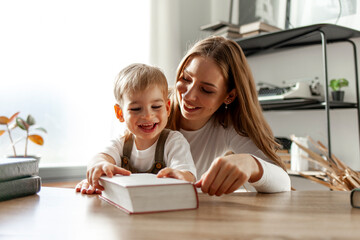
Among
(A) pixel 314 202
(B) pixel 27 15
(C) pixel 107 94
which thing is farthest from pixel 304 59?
(A) pixel 314 202

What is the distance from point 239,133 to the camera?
1.43 meters

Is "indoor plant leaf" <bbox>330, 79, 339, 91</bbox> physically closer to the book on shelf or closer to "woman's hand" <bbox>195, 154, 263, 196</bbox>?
the book on shelf

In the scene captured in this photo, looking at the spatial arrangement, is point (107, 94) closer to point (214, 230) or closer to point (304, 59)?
point (304, 59)

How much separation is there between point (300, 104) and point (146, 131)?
1593 millimetres

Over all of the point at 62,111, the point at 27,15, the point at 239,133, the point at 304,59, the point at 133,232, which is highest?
the point at 27,15

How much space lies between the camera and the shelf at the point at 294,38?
2.21 metres

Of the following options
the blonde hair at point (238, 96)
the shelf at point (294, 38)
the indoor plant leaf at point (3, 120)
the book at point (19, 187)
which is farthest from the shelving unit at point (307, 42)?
the book at point (19, 187)

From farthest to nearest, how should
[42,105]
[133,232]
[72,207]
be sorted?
[42,105], [72,207], [133,232]

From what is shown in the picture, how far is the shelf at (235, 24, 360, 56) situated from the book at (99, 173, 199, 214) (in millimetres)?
1746

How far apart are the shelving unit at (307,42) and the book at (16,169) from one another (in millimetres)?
1711

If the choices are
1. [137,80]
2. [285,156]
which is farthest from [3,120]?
[285,156]

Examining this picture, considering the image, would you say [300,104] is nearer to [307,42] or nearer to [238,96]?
[307,42]

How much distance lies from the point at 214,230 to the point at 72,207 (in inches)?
12.2

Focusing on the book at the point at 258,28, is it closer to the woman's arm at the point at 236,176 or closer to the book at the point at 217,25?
the book at the point at 217,25
